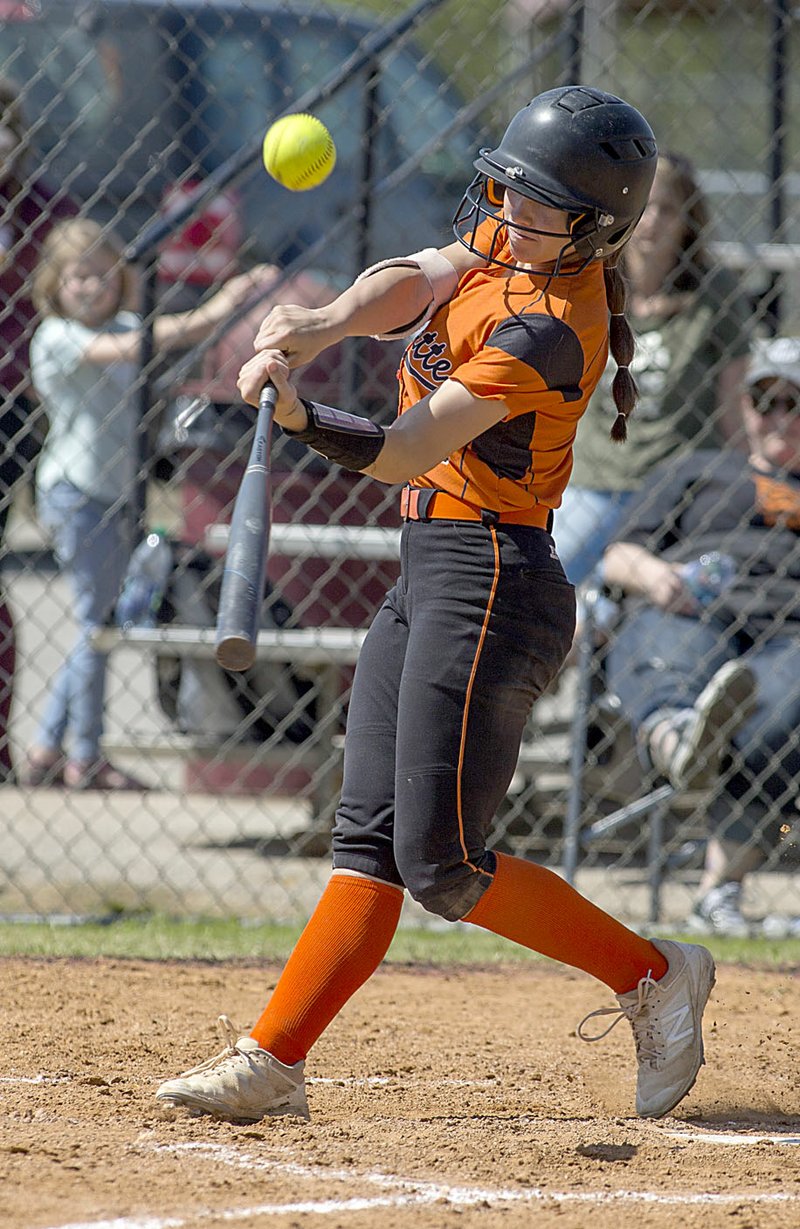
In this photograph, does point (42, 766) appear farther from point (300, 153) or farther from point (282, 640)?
point (300, 153)

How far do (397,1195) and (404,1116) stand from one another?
1.69 feet

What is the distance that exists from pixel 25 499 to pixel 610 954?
507 cm

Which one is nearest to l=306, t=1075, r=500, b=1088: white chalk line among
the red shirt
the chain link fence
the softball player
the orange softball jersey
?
the softball player

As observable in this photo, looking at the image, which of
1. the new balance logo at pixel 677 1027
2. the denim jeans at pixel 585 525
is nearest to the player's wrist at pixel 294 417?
the new balance logo at pixel 677 1027

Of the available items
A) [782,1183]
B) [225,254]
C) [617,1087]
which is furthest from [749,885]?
[225,254]

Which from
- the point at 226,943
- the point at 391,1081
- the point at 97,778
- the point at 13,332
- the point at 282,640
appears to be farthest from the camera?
the point at 97,778

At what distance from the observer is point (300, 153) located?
343 centimetres

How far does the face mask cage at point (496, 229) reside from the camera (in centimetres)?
274

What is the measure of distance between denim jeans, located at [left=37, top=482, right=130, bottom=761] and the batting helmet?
9.62ft

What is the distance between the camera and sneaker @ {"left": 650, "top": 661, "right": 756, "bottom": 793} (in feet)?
14.8

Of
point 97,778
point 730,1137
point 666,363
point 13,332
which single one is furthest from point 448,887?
point 13,332

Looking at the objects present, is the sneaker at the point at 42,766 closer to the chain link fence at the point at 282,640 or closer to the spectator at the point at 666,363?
the chain link fence at the point at 282,640

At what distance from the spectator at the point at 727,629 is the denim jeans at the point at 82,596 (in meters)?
1.80

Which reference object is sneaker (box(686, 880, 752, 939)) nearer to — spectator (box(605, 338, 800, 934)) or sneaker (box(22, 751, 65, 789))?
spectator (box(605, 338, 800, 934))
